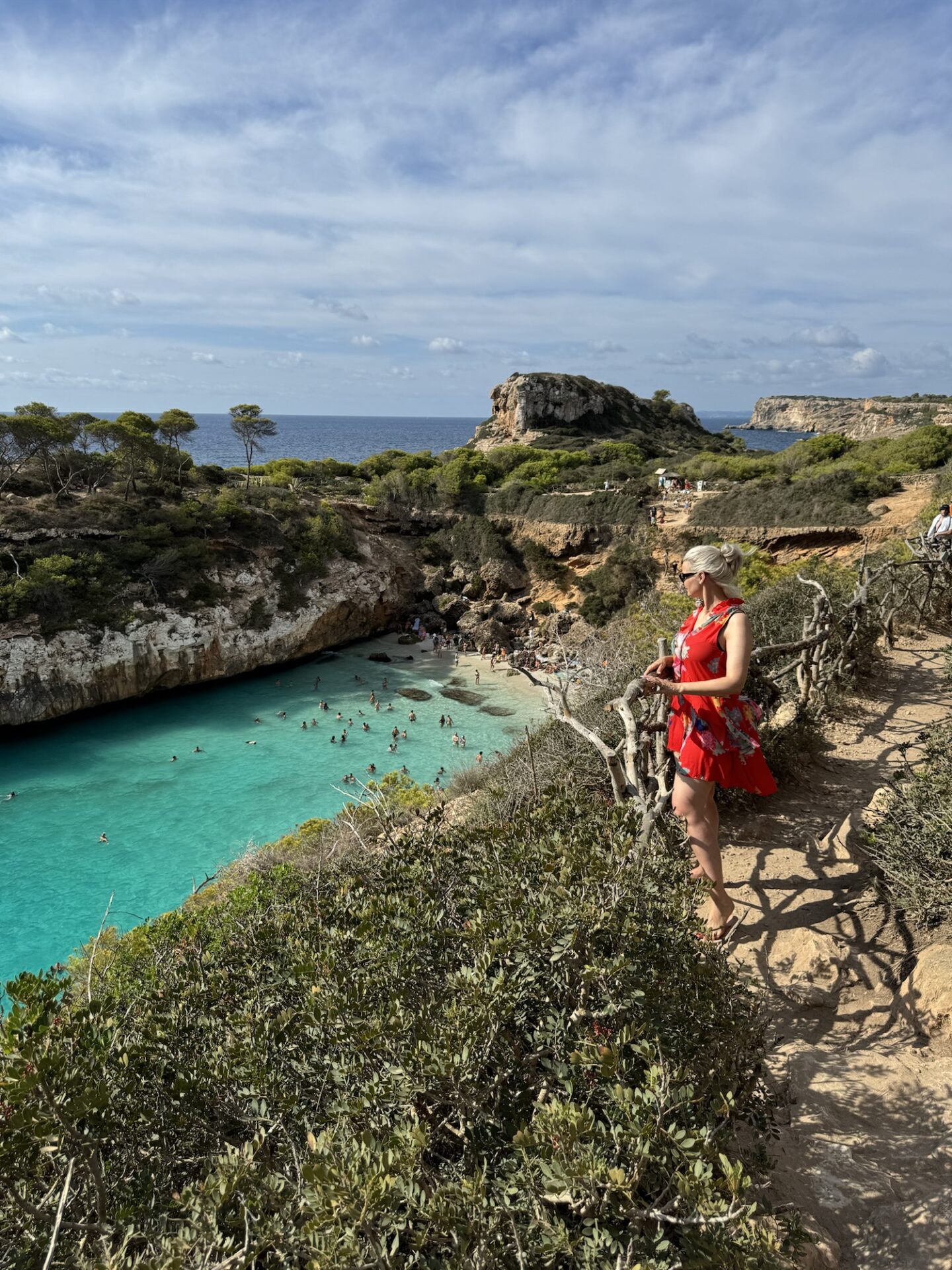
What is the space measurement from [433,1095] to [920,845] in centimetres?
284

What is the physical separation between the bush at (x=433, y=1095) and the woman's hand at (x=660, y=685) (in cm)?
73

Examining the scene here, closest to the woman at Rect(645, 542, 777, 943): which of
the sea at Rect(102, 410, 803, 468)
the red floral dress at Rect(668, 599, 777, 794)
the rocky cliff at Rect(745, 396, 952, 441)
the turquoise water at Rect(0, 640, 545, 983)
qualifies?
the red floral dress at Rect(668, 599, 777, 794)

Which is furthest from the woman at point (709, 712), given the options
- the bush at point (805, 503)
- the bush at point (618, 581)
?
the bush at point (805, 503)

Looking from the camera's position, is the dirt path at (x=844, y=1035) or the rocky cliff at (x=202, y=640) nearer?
the dirt path at (x=844, y=1035)

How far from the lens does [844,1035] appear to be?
3.04 m

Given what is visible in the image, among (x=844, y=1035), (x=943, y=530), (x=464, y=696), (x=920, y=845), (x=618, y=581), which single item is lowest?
(x=464, y=696)

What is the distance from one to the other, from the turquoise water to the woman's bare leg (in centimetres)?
1238

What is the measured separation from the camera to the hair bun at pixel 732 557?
317cm

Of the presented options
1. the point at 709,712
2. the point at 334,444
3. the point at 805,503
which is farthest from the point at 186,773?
the point at 334,444

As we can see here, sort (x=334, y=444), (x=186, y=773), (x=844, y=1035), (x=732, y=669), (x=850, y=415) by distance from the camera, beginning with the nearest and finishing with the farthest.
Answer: (x=732, y=669) → (x=844, y=1035) → (x=186, y=773) → (x=850, y=415) → (x=334, y=444)

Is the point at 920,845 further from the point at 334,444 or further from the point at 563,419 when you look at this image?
the point at 334,444

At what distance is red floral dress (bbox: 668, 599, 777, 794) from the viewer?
3.11 metres

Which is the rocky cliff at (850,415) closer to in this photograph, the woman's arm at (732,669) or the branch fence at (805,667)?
the branch fence at (805,667)

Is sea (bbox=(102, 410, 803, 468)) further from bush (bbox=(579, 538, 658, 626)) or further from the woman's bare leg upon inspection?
the woman's bare leg
